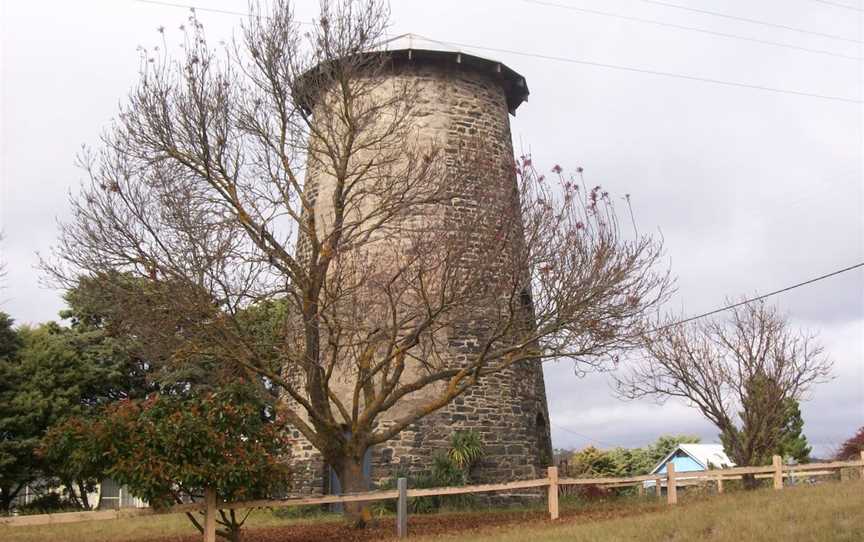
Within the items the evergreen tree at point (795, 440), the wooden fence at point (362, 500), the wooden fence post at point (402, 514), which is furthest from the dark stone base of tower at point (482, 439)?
the evergreen tree at point (795, 440)

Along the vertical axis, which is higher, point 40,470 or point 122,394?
point 122,394

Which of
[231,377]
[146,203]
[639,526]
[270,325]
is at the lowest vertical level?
[639,526]

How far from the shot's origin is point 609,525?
13.1m

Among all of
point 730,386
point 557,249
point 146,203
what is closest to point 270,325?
point 146,203

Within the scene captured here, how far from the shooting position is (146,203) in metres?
13.8

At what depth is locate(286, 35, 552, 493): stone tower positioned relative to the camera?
18.6 m

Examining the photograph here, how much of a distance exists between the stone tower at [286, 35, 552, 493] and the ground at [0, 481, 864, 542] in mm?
1707

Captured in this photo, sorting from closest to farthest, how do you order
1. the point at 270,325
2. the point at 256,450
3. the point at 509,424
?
the point at 256,450
the point at 270,325
the point at 509,424

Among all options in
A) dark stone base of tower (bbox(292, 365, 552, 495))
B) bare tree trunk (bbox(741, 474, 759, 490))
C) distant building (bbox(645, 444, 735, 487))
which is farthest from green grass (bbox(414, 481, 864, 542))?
distant building (bbox(645, 444, 735, 487))

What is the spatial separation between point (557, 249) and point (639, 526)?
173 inches

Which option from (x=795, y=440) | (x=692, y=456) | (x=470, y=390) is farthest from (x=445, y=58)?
(x=692, y=456)

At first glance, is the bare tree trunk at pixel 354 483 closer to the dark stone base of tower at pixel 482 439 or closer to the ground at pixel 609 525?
the ground at pixel 609 525

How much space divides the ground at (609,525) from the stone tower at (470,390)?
171cm

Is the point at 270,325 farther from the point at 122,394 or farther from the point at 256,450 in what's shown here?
the point at 122,394
